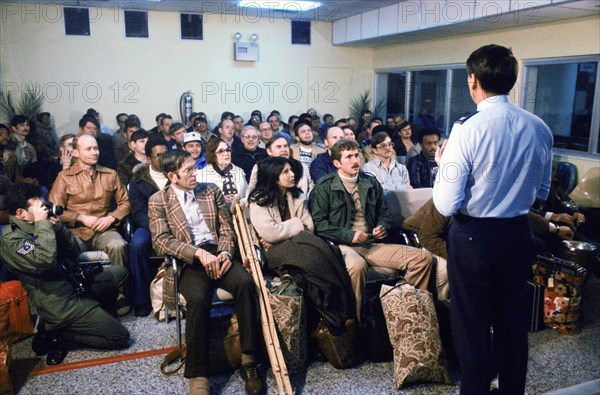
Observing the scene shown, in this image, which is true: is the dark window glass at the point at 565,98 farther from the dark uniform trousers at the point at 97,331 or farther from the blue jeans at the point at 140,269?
the dark uniform trousers at the point at 97,331

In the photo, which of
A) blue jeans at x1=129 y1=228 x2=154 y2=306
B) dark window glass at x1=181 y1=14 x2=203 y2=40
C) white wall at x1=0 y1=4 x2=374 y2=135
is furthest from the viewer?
dark window glass at x1=181 y1=14 x2=203 y2=40

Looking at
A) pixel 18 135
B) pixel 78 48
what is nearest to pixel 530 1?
pixel 18 135

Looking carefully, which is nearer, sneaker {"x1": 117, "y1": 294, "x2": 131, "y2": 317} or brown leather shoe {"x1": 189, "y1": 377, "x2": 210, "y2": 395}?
brown leather shoe {"x1": 189, "y1": 377, "x2": 210, "y2": 395}

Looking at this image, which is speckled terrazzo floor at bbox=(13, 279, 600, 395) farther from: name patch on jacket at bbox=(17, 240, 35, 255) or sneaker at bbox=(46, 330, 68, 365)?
name patch on jacket at bbox=(17, 240, 35, 255)

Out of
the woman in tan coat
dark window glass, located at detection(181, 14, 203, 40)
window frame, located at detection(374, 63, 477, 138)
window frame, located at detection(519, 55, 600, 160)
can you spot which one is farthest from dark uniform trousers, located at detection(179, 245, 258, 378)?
dark window glass, located at detection(181, 14, 203, 40)

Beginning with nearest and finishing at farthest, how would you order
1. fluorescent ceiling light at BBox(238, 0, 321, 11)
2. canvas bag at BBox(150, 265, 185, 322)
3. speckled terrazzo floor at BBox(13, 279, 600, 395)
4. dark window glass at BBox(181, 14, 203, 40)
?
speckled terrazzo floor at BBox(13, 279, 600, 395), canvas bag at BBox(150, 265, 185, 322), fluorescent ceiling light at BBox(238, 0, 321, 11), dark window glass at BBox(181, 14, 203, 40)

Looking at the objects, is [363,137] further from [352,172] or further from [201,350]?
[201,350]

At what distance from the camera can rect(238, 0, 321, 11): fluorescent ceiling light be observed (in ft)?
27.7

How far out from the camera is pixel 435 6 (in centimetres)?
723

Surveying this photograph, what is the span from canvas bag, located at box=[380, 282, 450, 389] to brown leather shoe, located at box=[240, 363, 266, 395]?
0.74 meters

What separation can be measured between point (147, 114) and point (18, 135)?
3101 mm

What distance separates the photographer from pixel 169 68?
9625mm

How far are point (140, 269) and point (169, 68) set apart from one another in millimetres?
6823

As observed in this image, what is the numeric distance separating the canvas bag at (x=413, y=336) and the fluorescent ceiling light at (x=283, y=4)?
6633 mm
